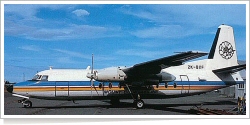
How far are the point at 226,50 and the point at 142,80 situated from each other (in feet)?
Answer: 14.7

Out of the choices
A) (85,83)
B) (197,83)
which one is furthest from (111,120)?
(197,83)

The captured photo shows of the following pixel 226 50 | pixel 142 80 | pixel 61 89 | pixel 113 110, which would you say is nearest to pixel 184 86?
pixel 142 80

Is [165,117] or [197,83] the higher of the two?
[197,83]

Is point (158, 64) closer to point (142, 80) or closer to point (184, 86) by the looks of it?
point (142, 80)

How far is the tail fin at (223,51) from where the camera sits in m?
14.0

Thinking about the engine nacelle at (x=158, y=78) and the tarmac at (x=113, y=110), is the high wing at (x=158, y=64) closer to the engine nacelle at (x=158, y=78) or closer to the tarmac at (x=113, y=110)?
the engine nacelle at (x=158, y=78)

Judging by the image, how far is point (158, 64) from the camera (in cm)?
1191

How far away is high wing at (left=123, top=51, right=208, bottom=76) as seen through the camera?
10.7 metres

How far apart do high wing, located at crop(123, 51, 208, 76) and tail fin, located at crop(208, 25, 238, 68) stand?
3.46 meters

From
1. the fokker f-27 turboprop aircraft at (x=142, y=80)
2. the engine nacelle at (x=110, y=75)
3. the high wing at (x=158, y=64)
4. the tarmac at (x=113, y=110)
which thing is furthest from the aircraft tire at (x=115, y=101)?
the high wing at (x=158, y=64)

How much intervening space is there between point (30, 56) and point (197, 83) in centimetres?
762

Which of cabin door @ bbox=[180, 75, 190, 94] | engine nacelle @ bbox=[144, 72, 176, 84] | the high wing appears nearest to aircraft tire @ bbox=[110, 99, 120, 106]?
engine nacelle @ bbox=[144, 72, 176, 84]

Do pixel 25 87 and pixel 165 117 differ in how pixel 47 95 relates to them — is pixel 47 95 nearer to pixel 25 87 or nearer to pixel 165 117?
pixel 25 87

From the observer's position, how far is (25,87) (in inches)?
513
